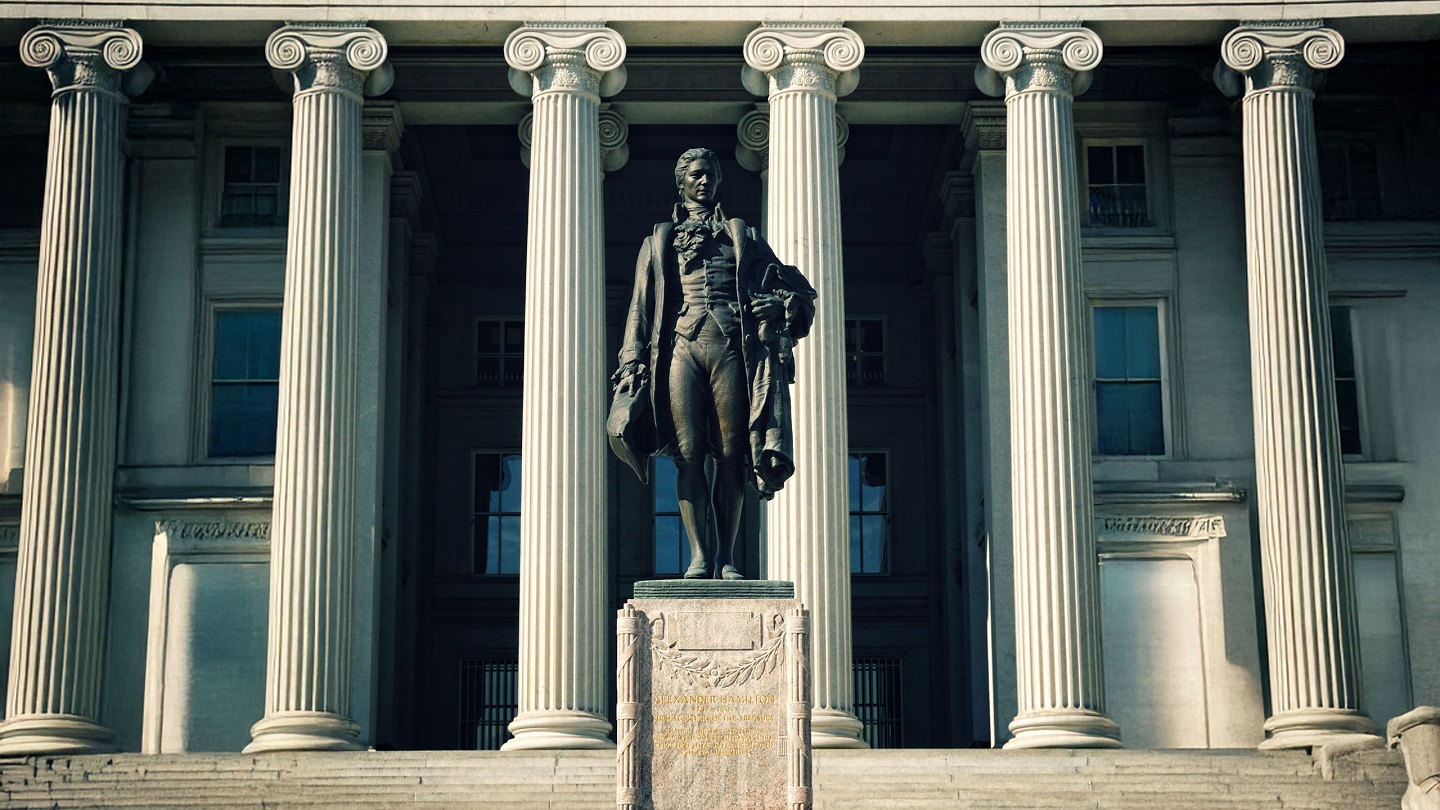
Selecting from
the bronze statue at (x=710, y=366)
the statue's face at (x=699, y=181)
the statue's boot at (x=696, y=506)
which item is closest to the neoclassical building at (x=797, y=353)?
the statue's boot at (x=696, y=506)

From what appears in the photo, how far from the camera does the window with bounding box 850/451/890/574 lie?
1789 inches

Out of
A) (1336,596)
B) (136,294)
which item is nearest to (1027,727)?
(1336,596)

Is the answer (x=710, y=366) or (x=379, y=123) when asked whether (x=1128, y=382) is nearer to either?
(x=379, y=123)

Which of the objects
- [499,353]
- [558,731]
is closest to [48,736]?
[558,731]

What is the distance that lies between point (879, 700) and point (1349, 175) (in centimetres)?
1244

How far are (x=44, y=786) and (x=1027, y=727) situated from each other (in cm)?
1234

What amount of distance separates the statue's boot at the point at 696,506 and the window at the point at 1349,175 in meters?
20.9

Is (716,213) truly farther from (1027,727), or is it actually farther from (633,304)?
(1027,727)

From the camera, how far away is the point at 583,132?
34.5 metres

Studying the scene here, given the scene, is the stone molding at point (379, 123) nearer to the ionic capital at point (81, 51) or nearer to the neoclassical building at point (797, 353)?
the neoclassical building at point (797, 353)

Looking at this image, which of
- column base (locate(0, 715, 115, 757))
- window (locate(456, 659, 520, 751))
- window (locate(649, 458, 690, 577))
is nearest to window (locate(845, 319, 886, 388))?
window (locate(649, 458, 690, 577))

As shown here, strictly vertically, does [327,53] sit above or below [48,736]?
above

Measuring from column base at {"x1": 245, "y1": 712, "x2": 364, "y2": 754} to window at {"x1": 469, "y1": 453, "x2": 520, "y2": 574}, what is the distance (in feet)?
40.8

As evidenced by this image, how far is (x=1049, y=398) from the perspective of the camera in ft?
109
